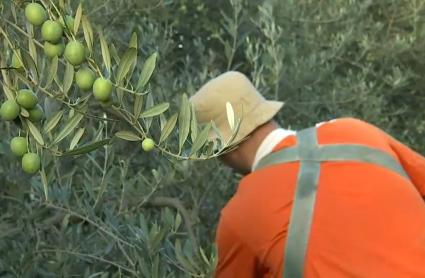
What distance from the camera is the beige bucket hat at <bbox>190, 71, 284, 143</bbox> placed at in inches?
103

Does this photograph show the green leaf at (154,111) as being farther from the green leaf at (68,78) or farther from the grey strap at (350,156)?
the grey strap at (350,156)

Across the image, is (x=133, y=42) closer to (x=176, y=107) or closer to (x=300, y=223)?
(x=300, y=223)

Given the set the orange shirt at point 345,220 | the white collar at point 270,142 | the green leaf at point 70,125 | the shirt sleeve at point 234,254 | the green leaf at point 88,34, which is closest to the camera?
the green leaf at point 88,34

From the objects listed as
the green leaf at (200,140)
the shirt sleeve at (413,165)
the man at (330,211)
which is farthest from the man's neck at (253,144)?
the green leaf at (200,140)

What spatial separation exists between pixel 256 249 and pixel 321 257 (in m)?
0.20

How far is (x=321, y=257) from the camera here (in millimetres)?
2303

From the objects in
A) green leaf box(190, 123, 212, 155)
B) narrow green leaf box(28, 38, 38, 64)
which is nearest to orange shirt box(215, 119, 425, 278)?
green leaf box(190, 123, 212, 155)

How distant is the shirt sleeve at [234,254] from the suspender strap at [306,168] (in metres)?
0.16

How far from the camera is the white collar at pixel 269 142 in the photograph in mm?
2562

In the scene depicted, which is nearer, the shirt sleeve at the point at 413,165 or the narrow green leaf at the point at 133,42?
the narrow green leaf at the point at 133,42

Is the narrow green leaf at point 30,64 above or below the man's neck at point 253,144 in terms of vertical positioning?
above

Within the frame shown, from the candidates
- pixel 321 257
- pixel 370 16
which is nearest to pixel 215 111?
pixel 321 257

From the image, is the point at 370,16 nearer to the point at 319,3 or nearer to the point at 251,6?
the point at 319,3

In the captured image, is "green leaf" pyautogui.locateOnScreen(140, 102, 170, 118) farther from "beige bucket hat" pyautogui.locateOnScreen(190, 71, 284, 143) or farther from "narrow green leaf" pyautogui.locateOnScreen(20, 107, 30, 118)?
"beige bucket hat" pyautogui.locateOnScreen(190, 71, 284, 143)
